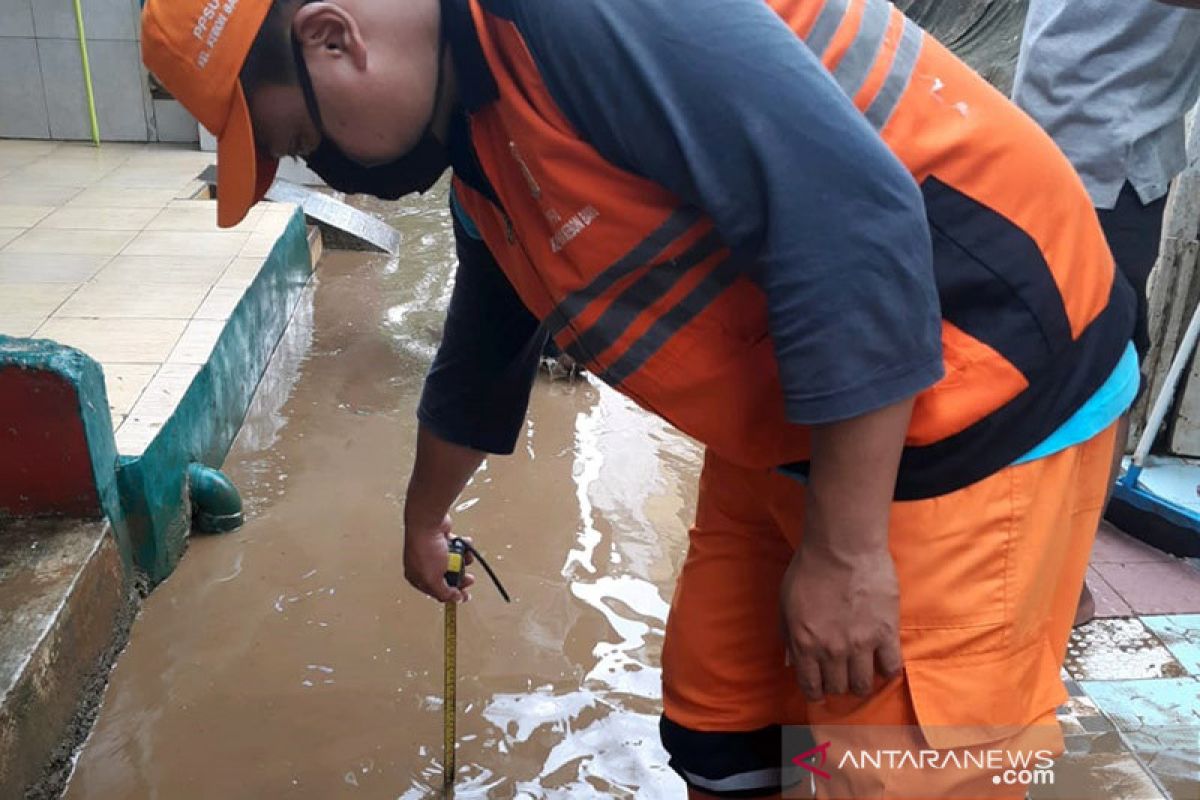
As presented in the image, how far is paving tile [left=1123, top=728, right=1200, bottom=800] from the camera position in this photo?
233 centimetres

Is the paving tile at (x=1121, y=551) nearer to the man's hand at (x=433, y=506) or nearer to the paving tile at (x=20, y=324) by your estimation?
the man's hand at (x=433, y=506)

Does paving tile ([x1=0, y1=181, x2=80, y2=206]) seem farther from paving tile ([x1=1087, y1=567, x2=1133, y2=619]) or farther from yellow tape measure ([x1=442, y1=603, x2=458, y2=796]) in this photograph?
paving tile ([x1=1087, y1=567, x2=1133, y2=619])

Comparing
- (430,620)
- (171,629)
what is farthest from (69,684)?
(430,620)

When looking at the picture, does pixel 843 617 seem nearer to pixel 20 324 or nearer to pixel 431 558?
pixel 431 558

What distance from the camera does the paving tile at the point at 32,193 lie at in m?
5.98

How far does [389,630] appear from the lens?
2830 millimetres

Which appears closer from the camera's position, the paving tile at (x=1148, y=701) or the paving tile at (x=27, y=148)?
the paving tile at (x=1148, y=701)

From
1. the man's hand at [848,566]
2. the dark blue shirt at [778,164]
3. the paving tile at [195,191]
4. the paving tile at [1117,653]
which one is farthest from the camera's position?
the paving tile at [195,191]

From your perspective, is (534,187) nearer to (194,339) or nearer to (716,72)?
(716,72)

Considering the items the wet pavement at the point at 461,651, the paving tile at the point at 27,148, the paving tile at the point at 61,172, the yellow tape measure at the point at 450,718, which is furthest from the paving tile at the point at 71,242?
the yellow tape measure at the point at 450,718

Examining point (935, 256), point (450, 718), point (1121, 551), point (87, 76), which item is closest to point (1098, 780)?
point (1121, 551)

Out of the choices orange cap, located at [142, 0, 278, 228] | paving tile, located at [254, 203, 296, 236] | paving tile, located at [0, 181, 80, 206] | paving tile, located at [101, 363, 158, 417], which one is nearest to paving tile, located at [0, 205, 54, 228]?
paving tile, located at [0, 181, 80, 206]

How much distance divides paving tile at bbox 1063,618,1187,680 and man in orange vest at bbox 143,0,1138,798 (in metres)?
1.52

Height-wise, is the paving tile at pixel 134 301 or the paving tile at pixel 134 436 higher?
the paving tile at pixel 134 436
